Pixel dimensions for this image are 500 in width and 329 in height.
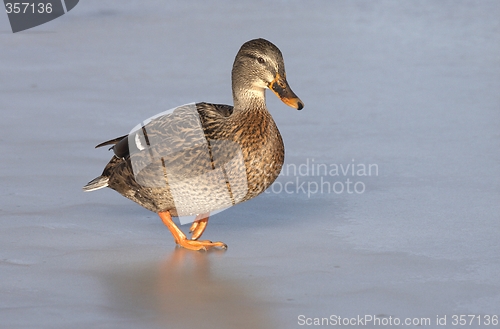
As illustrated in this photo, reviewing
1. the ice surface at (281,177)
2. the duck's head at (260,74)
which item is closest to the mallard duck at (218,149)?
the duck's head at (260,74)

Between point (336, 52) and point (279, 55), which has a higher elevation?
point (279, 55)

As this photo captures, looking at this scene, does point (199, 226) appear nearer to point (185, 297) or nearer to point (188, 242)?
point (188, 242)

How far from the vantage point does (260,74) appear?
14.3 feet

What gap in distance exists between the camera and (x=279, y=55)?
436 cm

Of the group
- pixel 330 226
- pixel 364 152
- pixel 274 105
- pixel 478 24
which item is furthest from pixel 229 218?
pixel 478 24

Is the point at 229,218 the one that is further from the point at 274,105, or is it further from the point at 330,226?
the point at 274,105

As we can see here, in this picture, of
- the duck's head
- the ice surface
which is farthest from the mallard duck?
the ice surface

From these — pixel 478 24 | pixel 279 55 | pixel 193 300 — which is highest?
pixel 279 55

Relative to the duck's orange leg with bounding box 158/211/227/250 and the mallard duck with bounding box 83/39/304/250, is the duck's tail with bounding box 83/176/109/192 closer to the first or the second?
the mallard duck with bounding box 83/39/304/250

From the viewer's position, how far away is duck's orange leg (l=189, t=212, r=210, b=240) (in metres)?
4.46

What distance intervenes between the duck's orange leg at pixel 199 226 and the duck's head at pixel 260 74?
62 cm

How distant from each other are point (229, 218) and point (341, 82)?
116 inches

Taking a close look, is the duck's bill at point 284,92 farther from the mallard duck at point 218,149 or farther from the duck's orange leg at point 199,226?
the duck's orange leg at point 199,226

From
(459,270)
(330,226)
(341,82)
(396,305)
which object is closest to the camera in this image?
(396,305)
